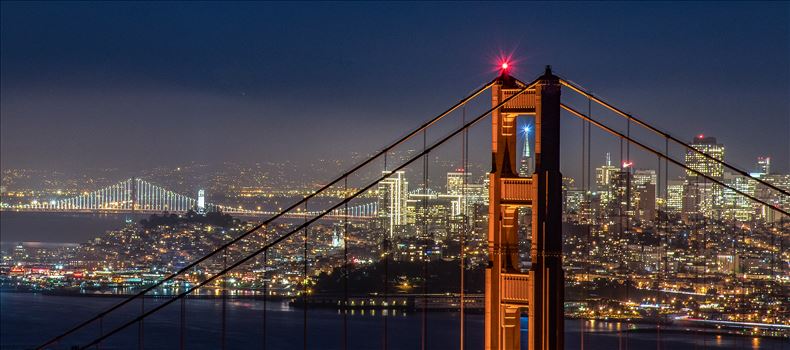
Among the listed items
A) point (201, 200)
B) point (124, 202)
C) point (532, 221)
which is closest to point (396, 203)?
point (532, 221)

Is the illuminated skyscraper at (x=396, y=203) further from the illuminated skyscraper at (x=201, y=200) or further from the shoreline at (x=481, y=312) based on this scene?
the illuminated skyscraper at (x=201, y=200)

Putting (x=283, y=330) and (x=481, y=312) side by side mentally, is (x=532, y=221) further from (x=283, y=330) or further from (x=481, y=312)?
(x=283, y=330)

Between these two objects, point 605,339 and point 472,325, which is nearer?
point 605,339

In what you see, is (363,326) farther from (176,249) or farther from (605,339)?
(176,249)

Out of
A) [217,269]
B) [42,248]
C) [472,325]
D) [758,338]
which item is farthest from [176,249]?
[758,338]

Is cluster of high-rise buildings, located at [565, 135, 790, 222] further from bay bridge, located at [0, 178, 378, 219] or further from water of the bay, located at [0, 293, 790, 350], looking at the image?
bay bridge, located at [0, 178, 378, 219]

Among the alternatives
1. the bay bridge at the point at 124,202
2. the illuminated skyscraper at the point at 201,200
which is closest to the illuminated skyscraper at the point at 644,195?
the illuminated skyscraper at the point at 201,200
